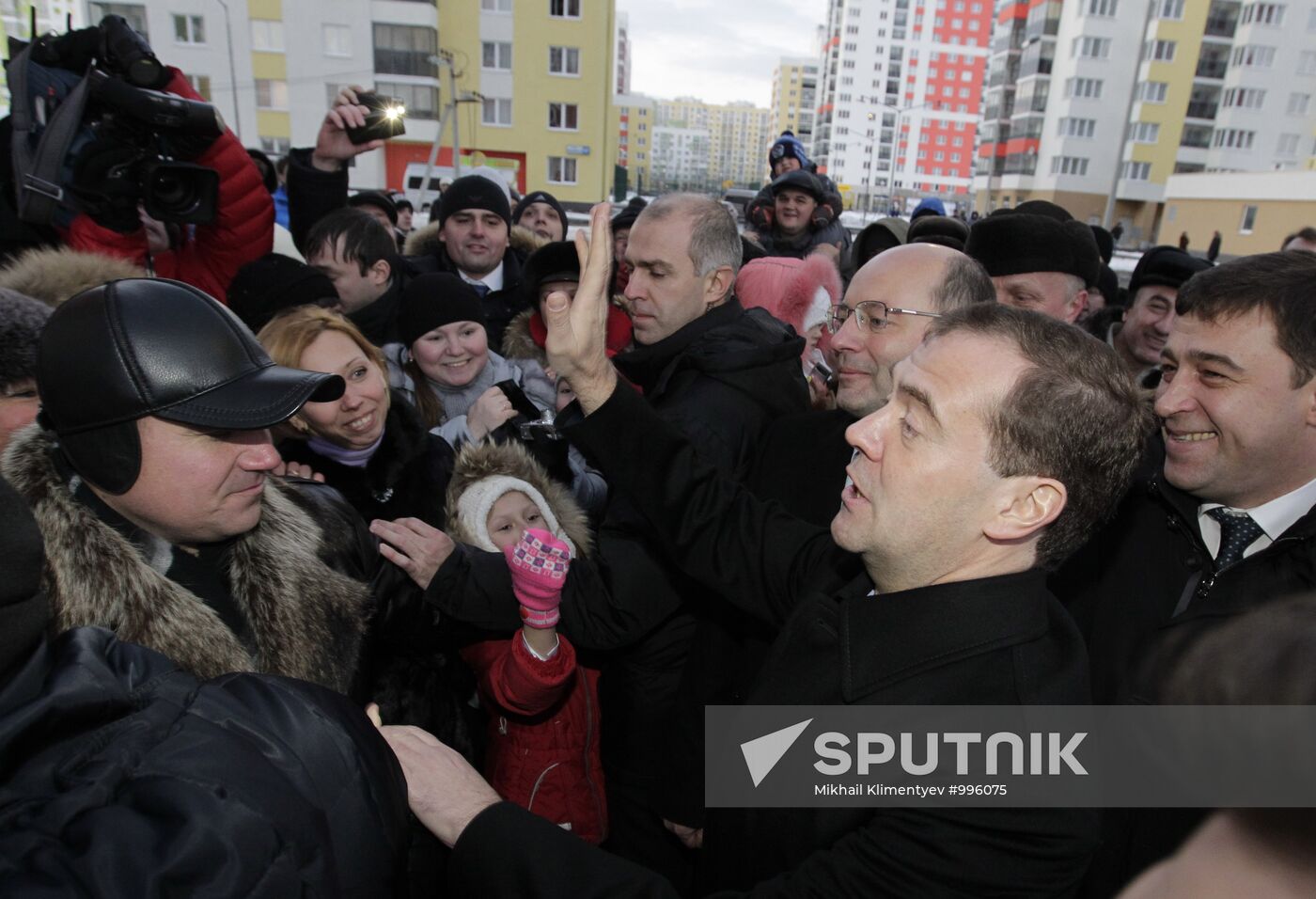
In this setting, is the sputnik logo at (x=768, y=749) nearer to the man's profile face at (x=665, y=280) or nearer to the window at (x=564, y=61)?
the man's profile face at (x=665, y=280)

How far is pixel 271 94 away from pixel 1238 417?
122 ft

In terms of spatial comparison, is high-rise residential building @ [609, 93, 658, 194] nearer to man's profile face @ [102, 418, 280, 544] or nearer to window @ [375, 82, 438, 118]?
window @ [375, 82, 438, 118]

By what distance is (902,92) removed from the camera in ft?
345

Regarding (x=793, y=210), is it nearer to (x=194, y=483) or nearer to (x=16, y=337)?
(x=16, y=337)

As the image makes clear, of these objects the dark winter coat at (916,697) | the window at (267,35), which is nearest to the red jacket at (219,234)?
the dark winter coat at (916,697)

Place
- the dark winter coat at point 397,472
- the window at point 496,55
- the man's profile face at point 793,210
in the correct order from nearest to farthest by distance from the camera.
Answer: the dark winter coat at point 397,472
the man's profile face at point 793,210
the window at point 496,55

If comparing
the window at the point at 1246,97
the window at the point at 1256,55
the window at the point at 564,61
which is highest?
the window at the point at 1256,55

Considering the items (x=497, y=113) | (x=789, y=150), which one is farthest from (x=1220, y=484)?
(x=497, y=113)

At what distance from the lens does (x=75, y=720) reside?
83 cm

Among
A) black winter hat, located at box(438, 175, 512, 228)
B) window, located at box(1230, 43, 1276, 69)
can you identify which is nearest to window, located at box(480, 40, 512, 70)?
black winter hat, located at box(438, 175, 512, 228)

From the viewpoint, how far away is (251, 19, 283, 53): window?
101 feet

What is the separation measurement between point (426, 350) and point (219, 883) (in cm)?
292

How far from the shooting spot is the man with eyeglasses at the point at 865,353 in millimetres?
2234

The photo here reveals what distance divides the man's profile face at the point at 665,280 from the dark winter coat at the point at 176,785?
2.02 m
